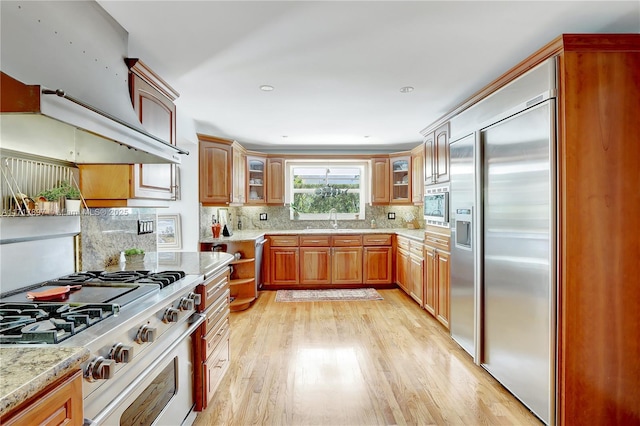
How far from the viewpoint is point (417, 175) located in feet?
16.9

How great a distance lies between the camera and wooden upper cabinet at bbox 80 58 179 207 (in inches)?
78.5

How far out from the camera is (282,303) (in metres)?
4.52

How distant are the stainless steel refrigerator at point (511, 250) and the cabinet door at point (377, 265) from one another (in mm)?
2257

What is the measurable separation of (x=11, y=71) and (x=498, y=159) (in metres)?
2.58

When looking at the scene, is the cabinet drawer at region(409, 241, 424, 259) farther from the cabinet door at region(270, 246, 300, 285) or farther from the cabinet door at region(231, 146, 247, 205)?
the cabinet door at region(231, 146, 247, 205)

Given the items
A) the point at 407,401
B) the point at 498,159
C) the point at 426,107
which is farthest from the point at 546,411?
the point at 426,107

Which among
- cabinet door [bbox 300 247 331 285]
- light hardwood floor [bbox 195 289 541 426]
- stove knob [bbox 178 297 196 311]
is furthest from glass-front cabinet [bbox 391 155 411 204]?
stove knob [bbox 178 297 196 311]

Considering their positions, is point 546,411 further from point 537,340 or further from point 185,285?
point 185,285

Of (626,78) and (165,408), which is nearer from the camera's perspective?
(165,408)

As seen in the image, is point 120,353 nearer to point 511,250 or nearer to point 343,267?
point 511,250

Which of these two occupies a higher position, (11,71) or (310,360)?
(11,71)

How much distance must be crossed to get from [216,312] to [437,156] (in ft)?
9.08

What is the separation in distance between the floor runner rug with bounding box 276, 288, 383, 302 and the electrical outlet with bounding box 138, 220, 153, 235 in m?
2.35

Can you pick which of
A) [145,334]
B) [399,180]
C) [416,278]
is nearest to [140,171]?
[145,334]
